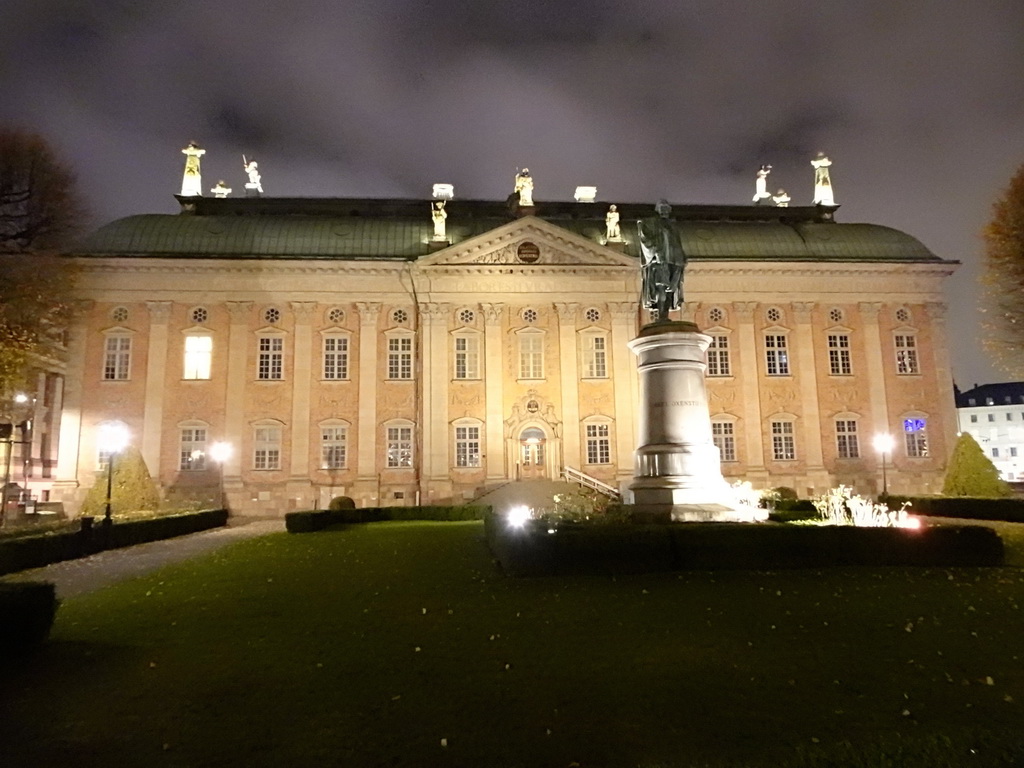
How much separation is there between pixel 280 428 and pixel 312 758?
35001 mm

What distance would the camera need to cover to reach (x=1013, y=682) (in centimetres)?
706

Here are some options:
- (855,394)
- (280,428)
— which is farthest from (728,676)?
(855,394)

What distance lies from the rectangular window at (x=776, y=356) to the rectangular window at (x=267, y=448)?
2715 cm

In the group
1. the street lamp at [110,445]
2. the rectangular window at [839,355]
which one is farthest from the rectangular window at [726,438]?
the street lamp at [110,445]

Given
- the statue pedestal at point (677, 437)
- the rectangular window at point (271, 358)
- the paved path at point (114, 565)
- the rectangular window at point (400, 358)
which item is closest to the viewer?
the paved path at point (114, 565)

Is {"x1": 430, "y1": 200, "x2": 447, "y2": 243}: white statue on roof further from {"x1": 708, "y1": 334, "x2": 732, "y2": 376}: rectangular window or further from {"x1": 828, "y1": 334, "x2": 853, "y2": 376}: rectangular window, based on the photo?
{"x1": 828, "y1": 334, "x2": 853, "y2": 376}: rectangular window

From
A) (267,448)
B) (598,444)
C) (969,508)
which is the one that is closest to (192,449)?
(267,448)

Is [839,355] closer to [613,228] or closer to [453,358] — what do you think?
[613,228]

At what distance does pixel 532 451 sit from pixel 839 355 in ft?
60.2

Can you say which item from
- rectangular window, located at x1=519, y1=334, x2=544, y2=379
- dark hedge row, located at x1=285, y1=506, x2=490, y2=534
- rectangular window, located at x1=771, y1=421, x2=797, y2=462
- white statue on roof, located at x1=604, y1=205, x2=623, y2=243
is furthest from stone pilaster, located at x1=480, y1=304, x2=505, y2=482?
rectangular window, located at x1=771, y1=421, x2=797, y2=462

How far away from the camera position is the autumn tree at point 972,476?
91.8 feet

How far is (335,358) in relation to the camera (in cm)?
3994

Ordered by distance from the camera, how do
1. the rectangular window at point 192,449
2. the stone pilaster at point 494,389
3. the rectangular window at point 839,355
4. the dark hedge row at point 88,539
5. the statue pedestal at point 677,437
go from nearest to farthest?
the statue pedestal at point 677,437 < the dark hedge row at point 88,539 < the rectangular window at point 192,449 < the stone pilaster at point 494,389 < the rectangular window at point 839,355

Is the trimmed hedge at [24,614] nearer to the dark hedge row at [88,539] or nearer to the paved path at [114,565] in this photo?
the paved path at [114,565]
